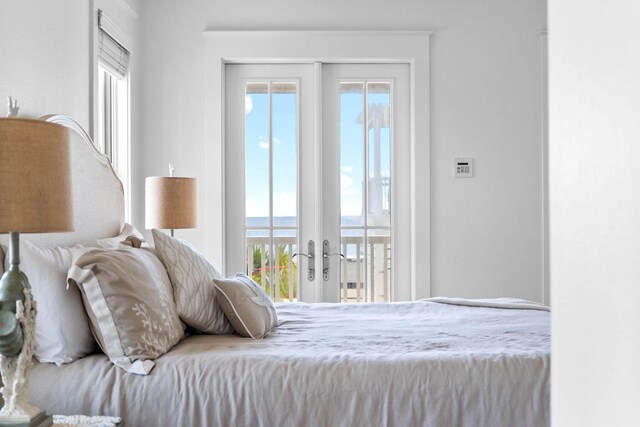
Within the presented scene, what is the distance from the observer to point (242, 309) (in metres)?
2.09

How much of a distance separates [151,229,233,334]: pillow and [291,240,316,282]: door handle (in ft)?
5.63

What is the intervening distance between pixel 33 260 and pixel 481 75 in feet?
10.2

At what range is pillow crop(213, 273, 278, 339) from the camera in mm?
2082

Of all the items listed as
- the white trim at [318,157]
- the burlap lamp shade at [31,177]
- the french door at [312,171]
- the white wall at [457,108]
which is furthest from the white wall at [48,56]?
the white trim at [318,157]

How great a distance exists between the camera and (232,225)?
12.8ft

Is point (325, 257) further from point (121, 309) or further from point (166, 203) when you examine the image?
point (121, 309)

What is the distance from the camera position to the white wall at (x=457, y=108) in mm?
3801

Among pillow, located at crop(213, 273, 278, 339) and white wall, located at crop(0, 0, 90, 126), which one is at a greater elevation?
white wall, located at crop(0, 0, 90, 126)

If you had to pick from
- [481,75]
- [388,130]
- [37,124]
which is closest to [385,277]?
[388,130]

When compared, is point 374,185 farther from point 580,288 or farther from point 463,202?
point 580,288

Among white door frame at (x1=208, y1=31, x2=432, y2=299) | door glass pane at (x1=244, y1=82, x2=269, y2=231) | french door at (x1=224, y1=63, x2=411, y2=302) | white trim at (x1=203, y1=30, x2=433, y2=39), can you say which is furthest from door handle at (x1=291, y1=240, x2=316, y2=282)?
white trim at (x1=203, y1=30, x2=433, y2=39)

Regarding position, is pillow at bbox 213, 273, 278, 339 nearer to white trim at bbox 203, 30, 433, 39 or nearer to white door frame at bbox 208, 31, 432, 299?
white door frame at bbox 208, 31, 432, 299

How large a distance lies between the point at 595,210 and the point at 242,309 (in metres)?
1.78

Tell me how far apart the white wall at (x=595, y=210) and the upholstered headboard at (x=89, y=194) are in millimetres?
1874
